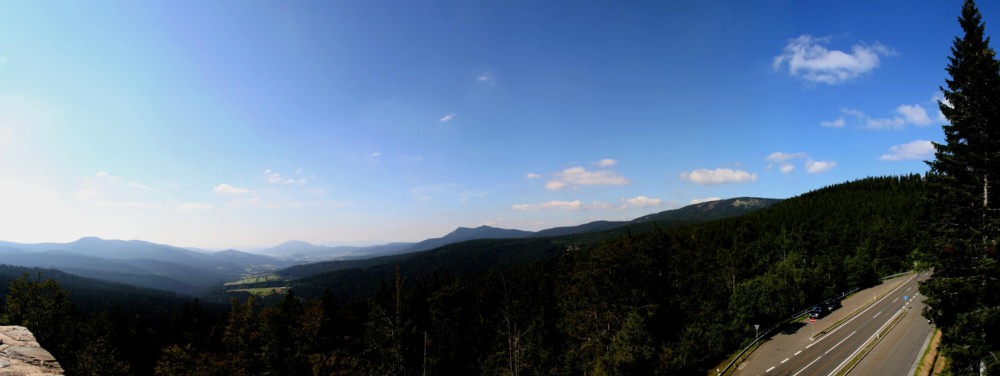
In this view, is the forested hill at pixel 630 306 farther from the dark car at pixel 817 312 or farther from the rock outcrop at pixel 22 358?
the rock outcrop at pixel 22 358

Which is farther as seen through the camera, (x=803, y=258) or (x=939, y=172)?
(x=803, y=258)

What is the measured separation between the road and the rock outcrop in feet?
142

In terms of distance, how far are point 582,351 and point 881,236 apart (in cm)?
8805

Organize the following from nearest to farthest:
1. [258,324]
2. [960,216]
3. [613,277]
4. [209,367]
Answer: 1. [960,216]
2. [209,367]
3. [258,324]
4. [613,277]

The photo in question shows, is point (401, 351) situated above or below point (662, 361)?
above

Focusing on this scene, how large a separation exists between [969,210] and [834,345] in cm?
2519

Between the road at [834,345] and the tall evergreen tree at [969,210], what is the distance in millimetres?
13215

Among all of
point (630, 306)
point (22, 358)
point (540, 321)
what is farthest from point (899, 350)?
point (22, 358)

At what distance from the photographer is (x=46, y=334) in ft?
93.0

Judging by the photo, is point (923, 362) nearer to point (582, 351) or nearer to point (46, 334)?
point (582, 351)

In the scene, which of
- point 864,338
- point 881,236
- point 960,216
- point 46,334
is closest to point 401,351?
point 46,334

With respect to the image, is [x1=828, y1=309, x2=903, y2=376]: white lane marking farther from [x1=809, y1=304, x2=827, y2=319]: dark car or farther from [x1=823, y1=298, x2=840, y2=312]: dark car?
[x1=823, y1=298, x2=840, y2=312]: dark car

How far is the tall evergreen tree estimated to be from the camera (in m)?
18.3

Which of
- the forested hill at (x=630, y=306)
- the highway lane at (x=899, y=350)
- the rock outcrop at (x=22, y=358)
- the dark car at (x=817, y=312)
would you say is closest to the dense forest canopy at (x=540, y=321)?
the forested hill at (x=630, y=306)
